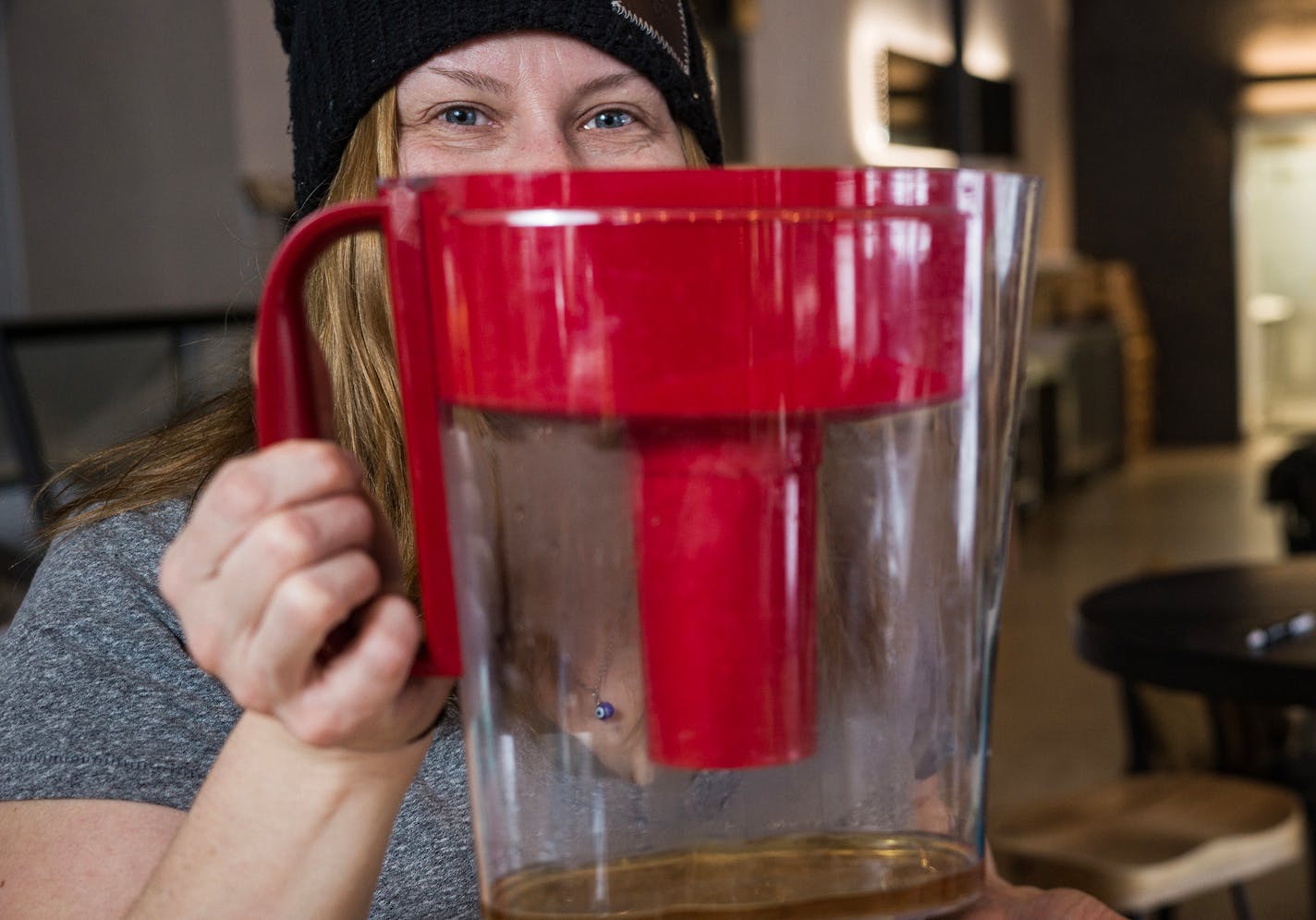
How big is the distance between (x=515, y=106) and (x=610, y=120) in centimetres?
7

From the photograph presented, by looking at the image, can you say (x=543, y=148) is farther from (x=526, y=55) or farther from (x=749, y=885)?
(x=749, y=885)

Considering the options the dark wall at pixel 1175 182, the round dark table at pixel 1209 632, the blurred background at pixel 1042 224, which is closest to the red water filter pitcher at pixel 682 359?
the blurred background at pixel 1042 224

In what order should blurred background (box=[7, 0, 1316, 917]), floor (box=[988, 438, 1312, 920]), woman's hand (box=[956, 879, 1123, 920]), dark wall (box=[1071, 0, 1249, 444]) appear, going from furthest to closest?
dark wall (box=[1071, 0, 1249, 444]) → floor (box=[988, 438, 1312, 920]) → blurred background (box=[7, 0, 1316, 917]) → woman's hand (box=[956, 879, 1123, 920])

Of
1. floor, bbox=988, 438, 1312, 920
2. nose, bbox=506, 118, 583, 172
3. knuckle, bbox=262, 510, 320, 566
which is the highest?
nose, bbox=506, 118, 583, 172

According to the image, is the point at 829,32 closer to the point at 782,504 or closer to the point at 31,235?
the point at 31,235

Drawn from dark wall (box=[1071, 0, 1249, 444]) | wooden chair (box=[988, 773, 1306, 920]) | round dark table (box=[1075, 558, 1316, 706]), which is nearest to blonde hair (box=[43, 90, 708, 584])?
round dark table (box=[1075, 558, 1316, 706])

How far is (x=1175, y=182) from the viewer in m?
9.93

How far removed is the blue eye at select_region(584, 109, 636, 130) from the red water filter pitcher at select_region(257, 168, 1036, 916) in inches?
17.8

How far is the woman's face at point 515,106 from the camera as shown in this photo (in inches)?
33.4

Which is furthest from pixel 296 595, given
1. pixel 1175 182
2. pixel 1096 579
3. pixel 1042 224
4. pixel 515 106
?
pixel 1175 182

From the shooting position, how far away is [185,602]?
0.46m

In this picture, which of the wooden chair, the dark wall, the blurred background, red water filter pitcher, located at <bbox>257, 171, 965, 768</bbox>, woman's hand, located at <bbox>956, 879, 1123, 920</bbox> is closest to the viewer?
red water filter pitcher, located at <bbox>257, 171, 965, 768</bbox>

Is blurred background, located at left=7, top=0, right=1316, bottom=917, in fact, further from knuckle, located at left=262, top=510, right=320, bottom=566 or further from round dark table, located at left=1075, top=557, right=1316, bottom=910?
round dark table, located at left=1075, top=557, right=1316, bottom=910

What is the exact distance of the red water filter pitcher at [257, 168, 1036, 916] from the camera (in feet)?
1.35
